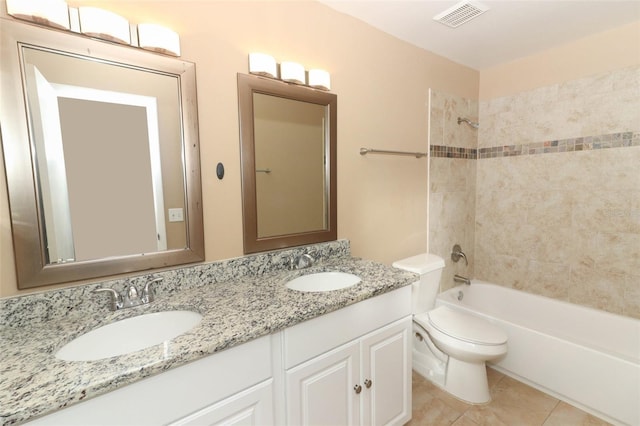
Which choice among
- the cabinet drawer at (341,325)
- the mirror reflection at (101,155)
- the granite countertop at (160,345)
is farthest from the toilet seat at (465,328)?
the mirror reflection at (101,155)

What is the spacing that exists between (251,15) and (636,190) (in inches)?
102

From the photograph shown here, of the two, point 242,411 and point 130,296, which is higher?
point 130,296

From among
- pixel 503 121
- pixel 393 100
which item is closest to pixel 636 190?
pixel 503 121

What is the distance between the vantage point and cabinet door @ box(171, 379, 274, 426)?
2.77ft

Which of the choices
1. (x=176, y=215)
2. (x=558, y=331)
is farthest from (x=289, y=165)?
(x=558, y=331)

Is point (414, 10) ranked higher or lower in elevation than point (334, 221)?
higher

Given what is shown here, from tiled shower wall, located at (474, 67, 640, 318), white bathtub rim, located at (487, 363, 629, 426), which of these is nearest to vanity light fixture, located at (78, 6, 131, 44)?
tiled shower wall, located at (474, 67, 640, 318)

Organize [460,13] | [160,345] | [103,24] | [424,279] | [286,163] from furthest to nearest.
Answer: [424,279], [460,13], [286,163], [103,24], [160,345]

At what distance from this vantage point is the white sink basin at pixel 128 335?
91 cm

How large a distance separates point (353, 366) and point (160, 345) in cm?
78

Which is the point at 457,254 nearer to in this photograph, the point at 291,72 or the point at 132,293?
the point at 291,72

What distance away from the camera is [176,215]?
50.0 inches

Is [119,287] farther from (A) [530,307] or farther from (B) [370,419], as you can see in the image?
(A) [530,307]

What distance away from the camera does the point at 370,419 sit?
1.34m
